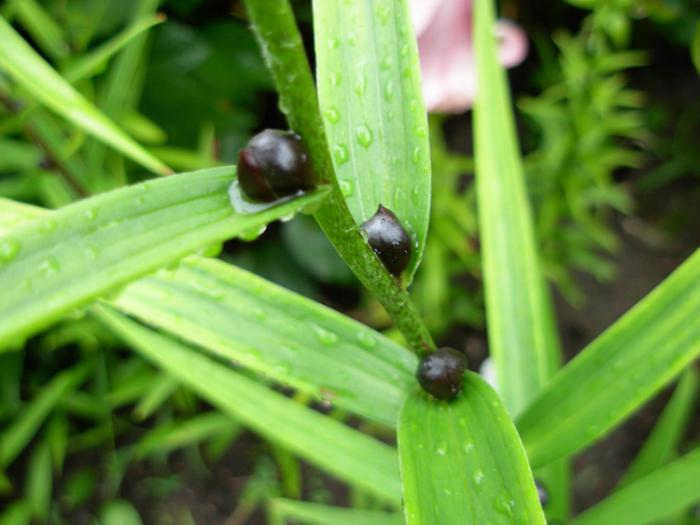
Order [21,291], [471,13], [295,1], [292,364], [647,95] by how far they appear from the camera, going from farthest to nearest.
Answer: [647,95] → [295,1] → [471,13] → [292,364] → [21,291]

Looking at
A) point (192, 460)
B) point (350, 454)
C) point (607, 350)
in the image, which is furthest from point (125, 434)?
point (607, 350)

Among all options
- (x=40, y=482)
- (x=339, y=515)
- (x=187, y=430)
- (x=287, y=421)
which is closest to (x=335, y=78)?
(x=287, y=421)

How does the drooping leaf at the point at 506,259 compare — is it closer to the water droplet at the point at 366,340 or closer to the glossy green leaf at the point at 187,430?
the water droplet at the point at 366,340

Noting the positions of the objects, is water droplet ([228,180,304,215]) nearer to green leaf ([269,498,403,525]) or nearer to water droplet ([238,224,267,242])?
water droplet ([238,224,267,242])

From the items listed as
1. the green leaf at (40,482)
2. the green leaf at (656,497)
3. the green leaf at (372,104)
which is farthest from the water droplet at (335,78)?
the green leaf at (40,482)

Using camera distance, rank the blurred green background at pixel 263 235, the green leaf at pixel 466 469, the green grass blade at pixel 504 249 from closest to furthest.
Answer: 1. the green leaf at pixel 466 469
2. the green grass blade at pixel 504 249
3. the blurred green background at pixel 263 235

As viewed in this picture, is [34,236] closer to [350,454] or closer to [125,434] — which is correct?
[350,454]
